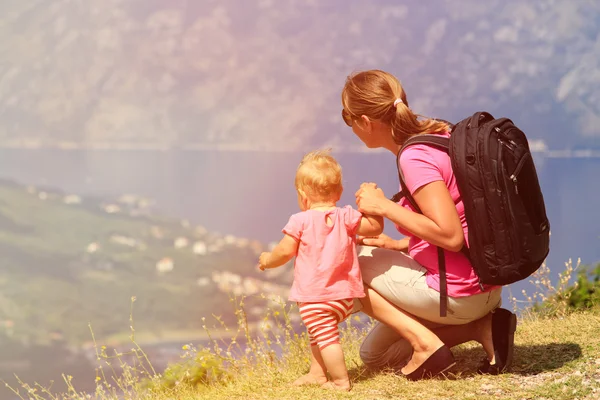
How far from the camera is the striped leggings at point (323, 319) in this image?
432 centimetres

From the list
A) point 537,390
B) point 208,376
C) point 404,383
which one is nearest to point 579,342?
point 537,390

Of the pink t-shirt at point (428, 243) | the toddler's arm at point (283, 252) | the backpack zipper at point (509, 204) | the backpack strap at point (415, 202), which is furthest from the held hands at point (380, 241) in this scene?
the backpack zipper at point (509, 204)

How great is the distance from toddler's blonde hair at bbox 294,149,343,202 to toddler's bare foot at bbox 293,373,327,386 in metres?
1.09

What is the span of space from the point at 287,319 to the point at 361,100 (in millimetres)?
1985

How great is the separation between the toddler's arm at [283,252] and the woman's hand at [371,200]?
439 mm

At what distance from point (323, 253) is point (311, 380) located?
851mm

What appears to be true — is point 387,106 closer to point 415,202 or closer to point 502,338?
point 415,202

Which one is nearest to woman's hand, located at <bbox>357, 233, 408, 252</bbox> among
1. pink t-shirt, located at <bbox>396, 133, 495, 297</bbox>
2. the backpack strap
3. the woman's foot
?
pink t-shirt, located at <bbox>396, 133, 495, 297</bbox>

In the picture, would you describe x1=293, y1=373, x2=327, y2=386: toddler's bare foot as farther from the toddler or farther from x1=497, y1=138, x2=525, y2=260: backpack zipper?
x1=497, y1=138, x2=525, y2=260: backpack zipper

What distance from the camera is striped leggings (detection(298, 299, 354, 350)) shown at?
4320 mm

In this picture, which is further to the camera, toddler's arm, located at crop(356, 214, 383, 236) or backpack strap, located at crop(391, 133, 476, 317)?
toddler's arm, located at crop(356, 214, 383, 236)

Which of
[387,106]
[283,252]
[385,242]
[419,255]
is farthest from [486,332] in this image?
[387,106]

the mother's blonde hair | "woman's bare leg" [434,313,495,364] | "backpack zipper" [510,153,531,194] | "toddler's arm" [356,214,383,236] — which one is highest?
the mother's blonde hair

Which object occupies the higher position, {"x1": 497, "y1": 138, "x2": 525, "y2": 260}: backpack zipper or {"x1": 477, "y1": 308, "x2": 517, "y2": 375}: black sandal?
{"x1": 497, "y1": 138, "x2": 525, "y2": 260}: backpack zipper
